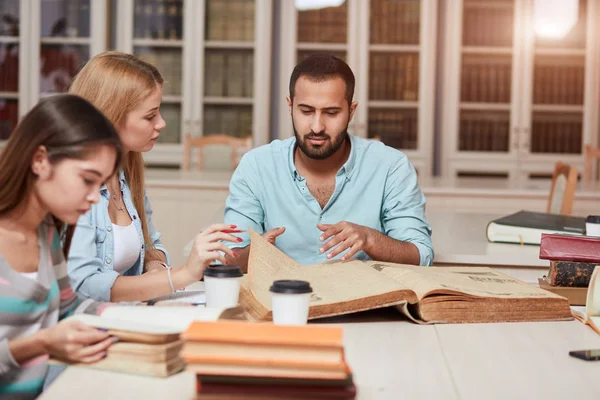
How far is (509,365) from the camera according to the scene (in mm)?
1208

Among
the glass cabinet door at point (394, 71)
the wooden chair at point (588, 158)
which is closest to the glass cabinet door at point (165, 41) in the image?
the glass cabinet door at point (394, 71)

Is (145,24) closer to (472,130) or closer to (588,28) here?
(472,130)

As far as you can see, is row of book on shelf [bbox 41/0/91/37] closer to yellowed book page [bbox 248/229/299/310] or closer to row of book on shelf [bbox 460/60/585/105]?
row of book on shelf [bbox 460/60/585/105]

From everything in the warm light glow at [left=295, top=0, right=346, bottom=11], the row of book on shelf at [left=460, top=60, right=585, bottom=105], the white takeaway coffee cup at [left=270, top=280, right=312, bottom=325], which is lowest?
the white takeaway coffee cup at [left=270, top=280, right=312, bottom=325]

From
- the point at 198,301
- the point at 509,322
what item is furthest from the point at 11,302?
the point at 509,322

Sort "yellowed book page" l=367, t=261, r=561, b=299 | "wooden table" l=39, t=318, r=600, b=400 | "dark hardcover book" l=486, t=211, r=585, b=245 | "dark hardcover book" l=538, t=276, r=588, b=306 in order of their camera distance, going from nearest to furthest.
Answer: "wooden table" l=39, t=318, r=600, b=400 < "yellowed book page" l=367, t=261, r=561, b=299 < "dark hardcover book" l=538, t=276, r=588, b=306 < "dark hardcover book" l=486, t=211, r=585, b=245

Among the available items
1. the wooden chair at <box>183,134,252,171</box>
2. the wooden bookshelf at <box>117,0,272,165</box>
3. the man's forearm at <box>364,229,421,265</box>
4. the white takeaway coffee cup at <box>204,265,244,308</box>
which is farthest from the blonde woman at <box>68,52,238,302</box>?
the wooden bookshelf at <box>117,0,272,165</box>

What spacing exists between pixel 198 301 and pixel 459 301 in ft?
1.59

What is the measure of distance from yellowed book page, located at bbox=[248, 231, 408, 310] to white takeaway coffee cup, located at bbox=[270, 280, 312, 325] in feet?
0.40

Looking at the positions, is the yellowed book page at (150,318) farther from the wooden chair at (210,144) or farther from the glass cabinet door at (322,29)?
the glass cabinet door at (322,29)

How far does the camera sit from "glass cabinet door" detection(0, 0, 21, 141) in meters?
5.23

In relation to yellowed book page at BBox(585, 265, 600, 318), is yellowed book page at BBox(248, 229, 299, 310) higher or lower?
higher

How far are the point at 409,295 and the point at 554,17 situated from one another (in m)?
4.07

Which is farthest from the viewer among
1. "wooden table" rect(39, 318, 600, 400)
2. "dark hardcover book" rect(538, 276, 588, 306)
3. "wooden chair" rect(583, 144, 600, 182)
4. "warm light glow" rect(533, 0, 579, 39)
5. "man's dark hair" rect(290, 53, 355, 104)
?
"warm light glow" rect(533, 0, 579, 39)
